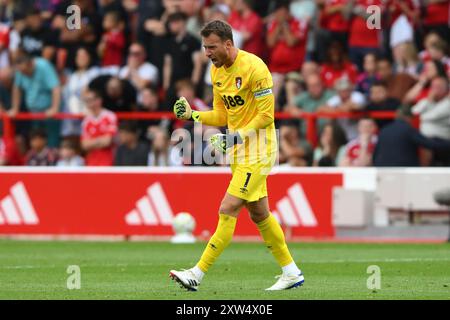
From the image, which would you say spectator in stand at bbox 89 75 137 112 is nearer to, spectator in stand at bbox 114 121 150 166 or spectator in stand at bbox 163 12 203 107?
spectator in stand at bbox 163 12 203 107

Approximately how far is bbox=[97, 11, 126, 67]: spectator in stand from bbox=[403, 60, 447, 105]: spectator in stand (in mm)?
5633

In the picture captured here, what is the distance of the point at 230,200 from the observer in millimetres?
12039

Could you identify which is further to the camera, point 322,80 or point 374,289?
point 322,80

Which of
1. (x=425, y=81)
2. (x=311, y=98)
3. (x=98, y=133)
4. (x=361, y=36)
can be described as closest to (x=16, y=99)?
(x=98, y=133)

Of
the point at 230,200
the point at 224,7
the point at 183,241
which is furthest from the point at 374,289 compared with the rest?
the point at 224,7

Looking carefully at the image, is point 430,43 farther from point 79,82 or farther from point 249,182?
point 249,182

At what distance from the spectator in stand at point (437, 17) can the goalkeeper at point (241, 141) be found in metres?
10.8

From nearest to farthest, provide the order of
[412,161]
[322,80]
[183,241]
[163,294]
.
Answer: [163,294], [183,241], [412,161], [322,80]

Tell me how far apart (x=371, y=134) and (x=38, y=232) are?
5656mm

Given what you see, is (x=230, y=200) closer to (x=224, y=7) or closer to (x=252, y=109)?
(x=252, y=109)

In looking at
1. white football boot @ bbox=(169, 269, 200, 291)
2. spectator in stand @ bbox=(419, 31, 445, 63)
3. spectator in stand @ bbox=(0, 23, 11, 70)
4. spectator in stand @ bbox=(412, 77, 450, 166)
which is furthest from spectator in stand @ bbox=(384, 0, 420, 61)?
white football boot @ bbox=(169, 269, 200, 291)

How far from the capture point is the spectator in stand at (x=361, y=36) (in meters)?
22.3

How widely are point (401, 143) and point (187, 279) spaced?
9434 millimetres

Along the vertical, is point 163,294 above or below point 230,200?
below
